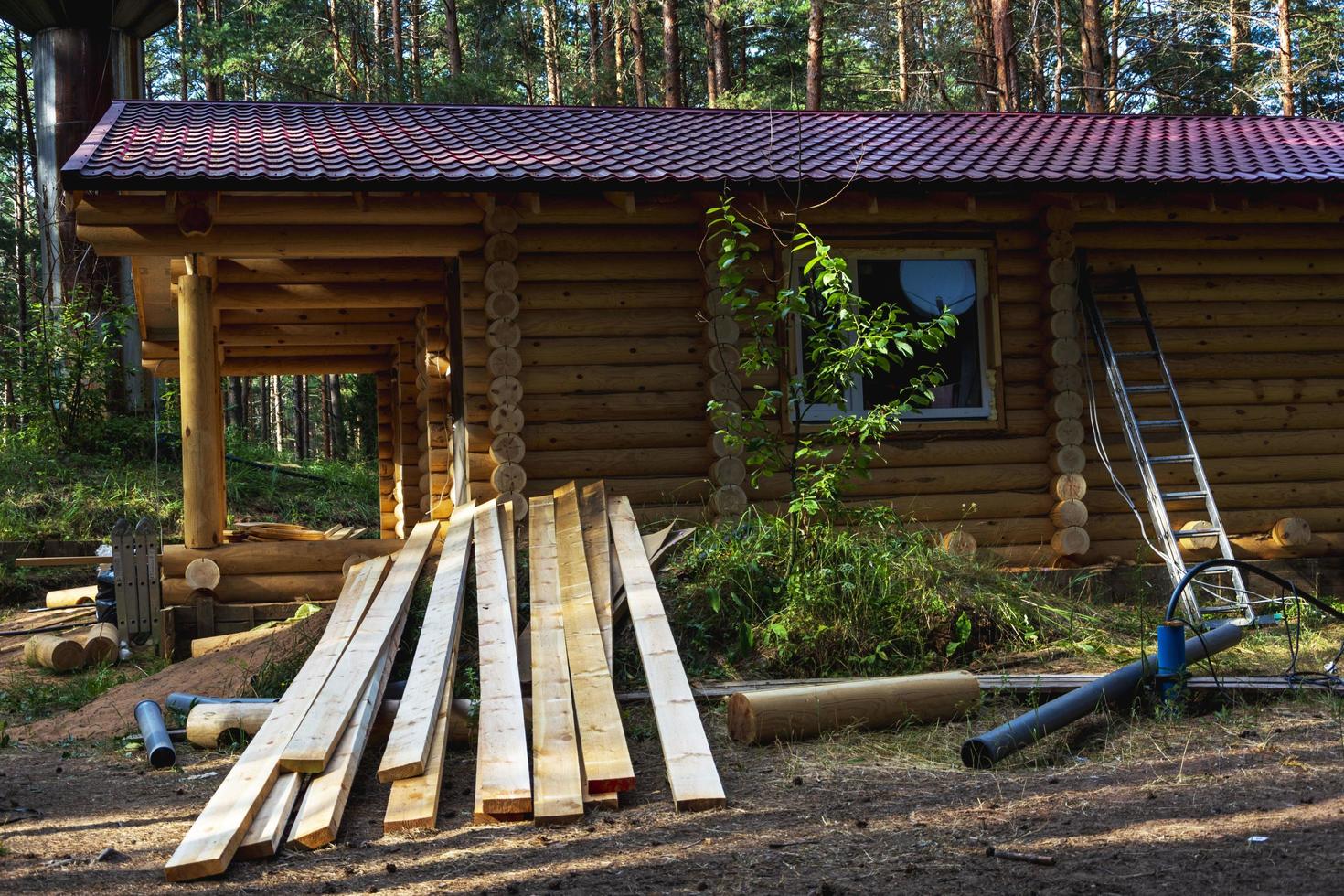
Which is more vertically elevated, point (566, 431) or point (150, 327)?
point (150, 327)

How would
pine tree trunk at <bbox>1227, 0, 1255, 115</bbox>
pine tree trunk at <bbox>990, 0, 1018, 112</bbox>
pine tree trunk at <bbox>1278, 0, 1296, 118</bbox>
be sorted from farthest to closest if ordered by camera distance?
pine tree trunk at <bbox>1227, 0, 1255, 115</bbox>, pine tree trunk at <bbox>1278, 0, 1296, 118</bbox>, pine tree trunk at <bbox>990, 0, 1018, 112</bbox>

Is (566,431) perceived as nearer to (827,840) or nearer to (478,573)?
(478,573)

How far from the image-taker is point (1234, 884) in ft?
11.5

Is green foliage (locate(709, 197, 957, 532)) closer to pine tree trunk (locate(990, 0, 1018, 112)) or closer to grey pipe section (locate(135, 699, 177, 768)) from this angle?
grey pipe section (locate(135, 699, 177, 768))

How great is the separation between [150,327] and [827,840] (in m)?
12.6

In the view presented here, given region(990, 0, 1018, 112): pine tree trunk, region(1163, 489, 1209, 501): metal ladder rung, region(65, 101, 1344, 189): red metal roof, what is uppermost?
region(990, 0, 1018, 112): pine tree trunk

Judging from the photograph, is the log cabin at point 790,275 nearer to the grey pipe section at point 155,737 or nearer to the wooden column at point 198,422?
the wooden column at point 198,422

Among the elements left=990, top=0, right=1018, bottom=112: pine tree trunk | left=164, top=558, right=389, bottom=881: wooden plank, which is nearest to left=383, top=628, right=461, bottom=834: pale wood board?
left=164, top=558, right=389, bottom=881: wooden plank

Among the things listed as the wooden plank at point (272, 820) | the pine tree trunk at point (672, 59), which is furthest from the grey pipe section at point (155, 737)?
the pine tree trunk at point (672, 59)

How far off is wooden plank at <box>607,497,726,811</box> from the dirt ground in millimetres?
118

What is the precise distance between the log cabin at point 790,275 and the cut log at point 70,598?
301cm

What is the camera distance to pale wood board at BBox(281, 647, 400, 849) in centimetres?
427

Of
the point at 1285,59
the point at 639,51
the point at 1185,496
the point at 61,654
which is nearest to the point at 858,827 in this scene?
the point at 1185,496

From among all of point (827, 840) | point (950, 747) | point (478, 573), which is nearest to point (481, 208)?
point (478, 573)
